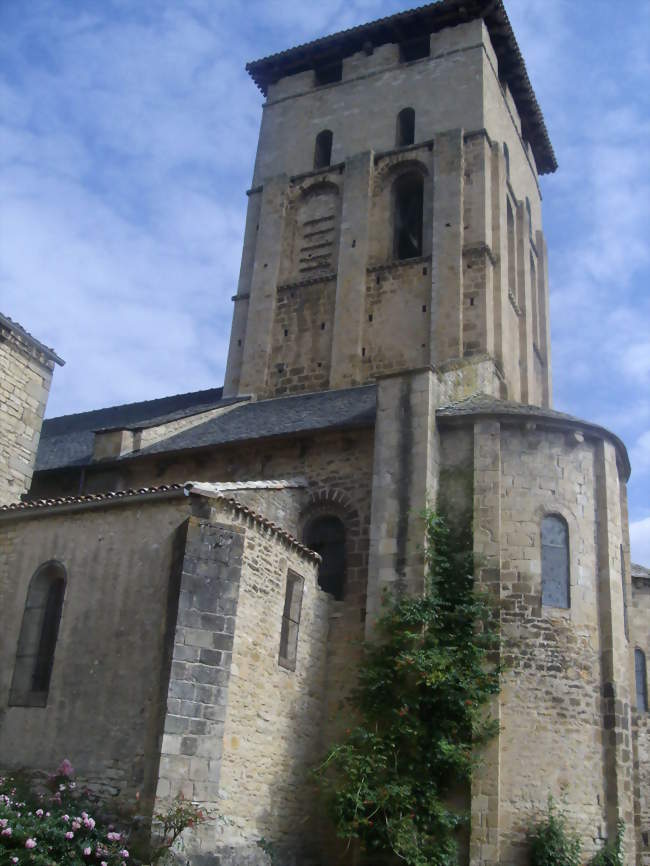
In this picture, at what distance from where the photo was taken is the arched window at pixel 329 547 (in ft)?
48.9

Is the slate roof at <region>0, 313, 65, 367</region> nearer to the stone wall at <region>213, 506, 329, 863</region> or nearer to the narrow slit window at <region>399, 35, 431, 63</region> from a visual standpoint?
the stone wall at <region>213, 506, 329, 863</region>

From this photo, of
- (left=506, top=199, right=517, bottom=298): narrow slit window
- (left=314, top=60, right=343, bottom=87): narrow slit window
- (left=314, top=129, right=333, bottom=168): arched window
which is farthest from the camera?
(left=314, top=60, right=343, bottom=87): narrow slit window

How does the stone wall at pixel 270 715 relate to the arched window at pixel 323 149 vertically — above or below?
below

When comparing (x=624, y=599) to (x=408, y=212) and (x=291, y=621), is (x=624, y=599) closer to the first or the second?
(x=291, y=621)

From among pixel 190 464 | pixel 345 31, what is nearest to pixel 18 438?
pixel 190 464

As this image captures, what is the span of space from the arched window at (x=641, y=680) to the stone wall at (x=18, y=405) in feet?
37.4

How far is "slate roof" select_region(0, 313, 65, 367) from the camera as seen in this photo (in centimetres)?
1561

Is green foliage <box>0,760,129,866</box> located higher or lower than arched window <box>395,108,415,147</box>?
lower

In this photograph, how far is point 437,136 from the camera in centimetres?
2238

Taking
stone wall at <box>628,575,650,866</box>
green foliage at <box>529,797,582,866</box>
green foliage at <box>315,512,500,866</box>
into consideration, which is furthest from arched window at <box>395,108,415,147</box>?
green foliage at <box>529,797,582,866</box>

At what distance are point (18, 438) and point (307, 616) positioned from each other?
19.4ft

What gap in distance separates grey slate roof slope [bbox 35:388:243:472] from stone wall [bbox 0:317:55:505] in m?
2.30

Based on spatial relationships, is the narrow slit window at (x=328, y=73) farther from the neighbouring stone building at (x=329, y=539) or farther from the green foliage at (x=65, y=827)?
the green foliage at (x=65, y=827)

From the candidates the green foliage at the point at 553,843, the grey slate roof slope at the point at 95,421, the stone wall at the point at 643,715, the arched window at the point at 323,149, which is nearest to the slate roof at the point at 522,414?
the stone wall at the point at 643,715
